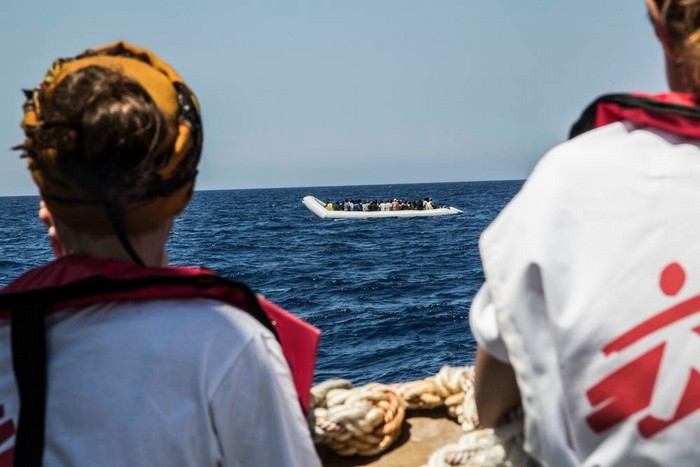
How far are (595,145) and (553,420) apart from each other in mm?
421

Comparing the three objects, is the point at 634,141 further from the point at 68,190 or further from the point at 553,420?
the point at 68,190

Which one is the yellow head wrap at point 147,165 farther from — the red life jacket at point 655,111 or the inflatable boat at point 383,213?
the inflatable boat at point 383,213

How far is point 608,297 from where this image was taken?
1.16 m

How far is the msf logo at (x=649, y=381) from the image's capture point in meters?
1.12

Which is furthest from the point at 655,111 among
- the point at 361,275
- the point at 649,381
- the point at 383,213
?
the point at 383,213

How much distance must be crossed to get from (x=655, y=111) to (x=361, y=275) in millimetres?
23381

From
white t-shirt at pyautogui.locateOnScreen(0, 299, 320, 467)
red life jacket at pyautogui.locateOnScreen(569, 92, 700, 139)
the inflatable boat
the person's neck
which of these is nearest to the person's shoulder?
white t-shirt at pyautogui.locateOnScreen(0, 299, 320, 467)

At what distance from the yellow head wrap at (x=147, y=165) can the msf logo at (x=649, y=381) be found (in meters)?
0.73

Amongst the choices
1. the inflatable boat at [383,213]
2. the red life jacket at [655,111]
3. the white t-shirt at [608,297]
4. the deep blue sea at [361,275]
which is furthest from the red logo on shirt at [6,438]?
the inflatable boat at [383,213]

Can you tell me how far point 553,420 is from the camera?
121 centimetres

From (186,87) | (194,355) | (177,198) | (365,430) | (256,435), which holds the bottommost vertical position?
(365,430)

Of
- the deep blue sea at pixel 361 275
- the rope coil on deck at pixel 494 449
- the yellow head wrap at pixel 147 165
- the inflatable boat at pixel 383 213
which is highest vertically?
the yellow head wrap at pixel 147 165

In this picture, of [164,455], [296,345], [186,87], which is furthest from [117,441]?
[186,87]

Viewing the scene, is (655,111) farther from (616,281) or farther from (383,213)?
(383,213)
